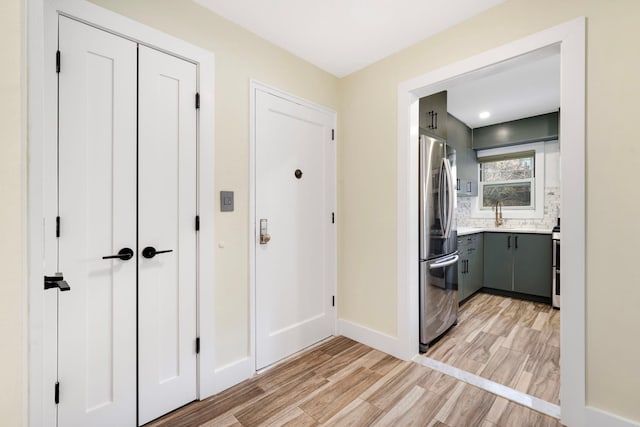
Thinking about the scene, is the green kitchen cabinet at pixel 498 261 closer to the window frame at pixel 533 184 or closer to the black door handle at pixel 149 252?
the window frame at pixel 533 184

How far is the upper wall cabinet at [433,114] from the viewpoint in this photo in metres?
2.64

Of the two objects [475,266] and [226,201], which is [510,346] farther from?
[226,201]

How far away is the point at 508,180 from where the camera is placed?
466 centimetres

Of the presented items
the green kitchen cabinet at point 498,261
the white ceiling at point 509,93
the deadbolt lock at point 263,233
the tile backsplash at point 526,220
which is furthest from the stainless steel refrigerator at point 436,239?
the tile backsplash at point 526,220

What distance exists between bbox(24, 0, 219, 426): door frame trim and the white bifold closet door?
0.14 ft

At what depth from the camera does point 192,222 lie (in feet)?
5.95

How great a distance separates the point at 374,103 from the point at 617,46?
5.07 feet

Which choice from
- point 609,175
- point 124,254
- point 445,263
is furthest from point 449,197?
point 124,254

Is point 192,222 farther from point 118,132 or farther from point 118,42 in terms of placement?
point 118,42

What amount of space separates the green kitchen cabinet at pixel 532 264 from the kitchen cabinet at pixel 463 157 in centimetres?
102

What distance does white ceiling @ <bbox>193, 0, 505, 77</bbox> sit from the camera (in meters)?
1.85

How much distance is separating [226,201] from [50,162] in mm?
906

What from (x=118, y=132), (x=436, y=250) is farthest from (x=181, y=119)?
(x=436, y=250)

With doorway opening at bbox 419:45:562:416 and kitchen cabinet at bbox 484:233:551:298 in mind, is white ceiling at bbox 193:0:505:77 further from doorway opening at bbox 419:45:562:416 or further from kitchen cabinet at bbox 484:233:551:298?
kitchen cabinet at bbox 484:233:551:298
